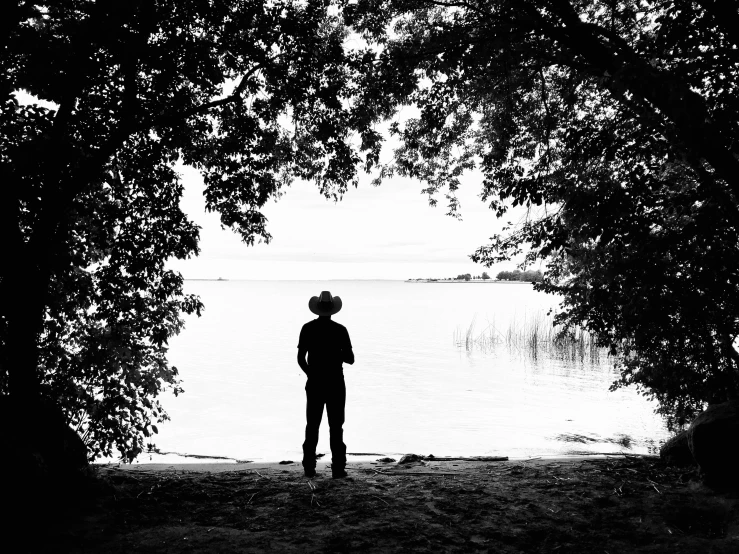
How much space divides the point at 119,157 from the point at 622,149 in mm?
6386

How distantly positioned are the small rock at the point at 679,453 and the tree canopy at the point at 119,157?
6.10m

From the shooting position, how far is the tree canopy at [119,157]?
512 centimetres

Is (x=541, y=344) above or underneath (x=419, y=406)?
above

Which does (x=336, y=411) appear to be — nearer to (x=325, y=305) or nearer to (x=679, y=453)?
(x=325, y=305)

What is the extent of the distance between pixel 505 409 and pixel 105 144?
1489 centimetres

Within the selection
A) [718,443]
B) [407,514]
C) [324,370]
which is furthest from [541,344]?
[407,514]

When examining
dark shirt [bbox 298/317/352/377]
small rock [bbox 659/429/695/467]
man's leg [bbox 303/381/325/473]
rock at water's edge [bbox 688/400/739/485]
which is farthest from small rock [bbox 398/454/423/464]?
rock at water's edge [bbox 688/400/739/485]

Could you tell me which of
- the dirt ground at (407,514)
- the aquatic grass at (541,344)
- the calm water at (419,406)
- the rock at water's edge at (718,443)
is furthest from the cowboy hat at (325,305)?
the aquatic grass at (541,344)

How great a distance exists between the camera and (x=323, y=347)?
6.75 meters

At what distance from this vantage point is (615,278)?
751cm

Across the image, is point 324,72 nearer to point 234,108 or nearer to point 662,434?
point 234,108

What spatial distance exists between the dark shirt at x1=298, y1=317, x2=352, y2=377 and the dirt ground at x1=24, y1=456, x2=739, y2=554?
134 centimetres

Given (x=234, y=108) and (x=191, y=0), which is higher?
(x=191, y=0)

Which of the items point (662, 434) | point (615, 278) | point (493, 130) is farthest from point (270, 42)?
point (662, 434)
